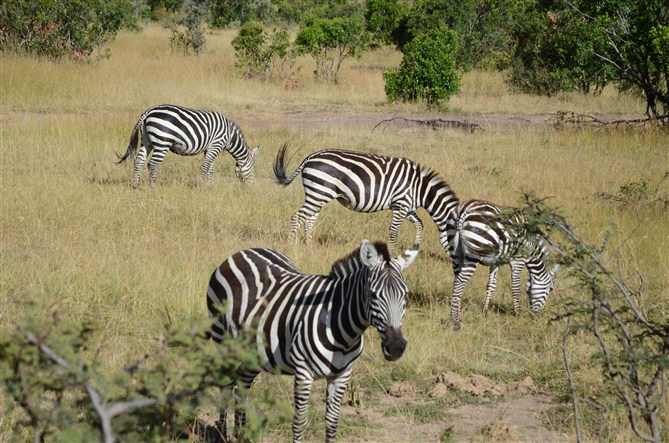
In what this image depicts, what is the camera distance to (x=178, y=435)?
16.0 feet

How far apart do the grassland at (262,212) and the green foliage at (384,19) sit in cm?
976

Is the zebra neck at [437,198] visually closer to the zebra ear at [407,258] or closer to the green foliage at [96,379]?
the zebra ear at [407,258]

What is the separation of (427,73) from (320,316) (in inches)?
630

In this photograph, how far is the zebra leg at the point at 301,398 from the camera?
4438 mm

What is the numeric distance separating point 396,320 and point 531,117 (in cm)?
1625

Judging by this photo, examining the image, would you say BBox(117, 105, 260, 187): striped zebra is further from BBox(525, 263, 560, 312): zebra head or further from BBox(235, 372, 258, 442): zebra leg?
BBox(235, 372, 258, 442): zebra leg

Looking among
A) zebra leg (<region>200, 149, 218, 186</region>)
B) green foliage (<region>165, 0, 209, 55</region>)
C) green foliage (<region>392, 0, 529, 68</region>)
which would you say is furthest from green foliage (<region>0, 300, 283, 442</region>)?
green foliage (<region>392, 0, 529, 68</region>)

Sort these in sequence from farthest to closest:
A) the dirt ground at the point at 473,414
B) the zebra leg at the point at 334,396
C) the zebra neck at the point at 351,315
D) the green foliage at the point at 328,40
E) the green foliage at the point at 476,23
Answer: the green foliage at the point at 476,23, the green foliage at the point at 328,40, the dirt ground at the point at 473,414, the zebra leg at the point at 334,396, the zebra neck at the point at 351,315

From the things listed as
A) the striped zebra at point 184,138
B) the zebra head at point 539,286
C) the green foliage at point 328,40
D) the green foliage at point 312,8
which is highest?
the green foliage at point 312,8

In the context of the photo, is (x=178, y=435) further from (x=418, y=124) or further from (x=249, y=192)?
(x=418, y=124)

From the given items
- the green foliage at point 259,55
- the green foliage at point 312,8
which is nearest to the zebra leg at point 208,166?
the green foliage at point 259,55

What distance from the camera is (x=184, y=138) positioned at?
11922 millimetres

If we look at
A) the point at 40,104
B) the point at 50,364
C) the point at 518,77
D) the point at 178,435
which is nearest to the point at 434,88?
the point at 518,77

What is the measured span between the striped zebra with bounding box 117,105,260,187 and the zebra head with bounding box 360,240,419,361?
7.68 meters
